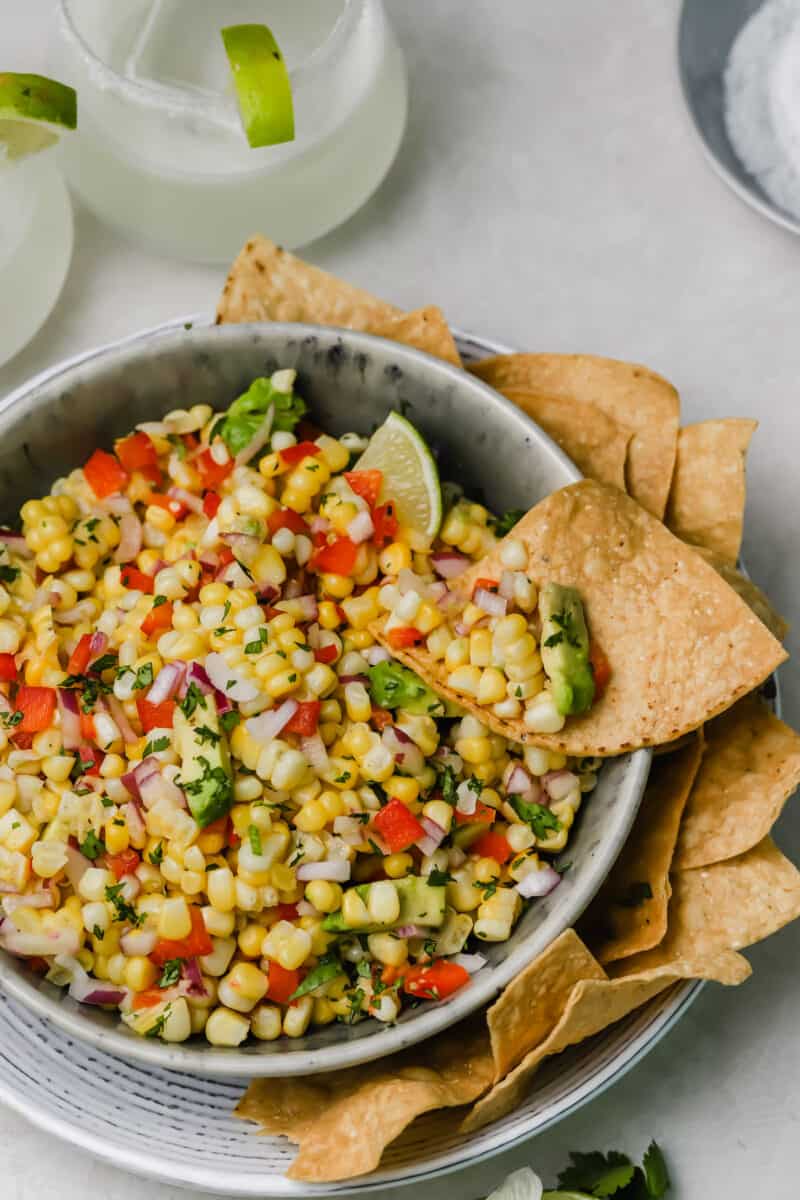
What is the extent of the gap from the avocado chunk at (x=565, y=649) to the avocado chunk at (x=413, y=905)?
1.43 ft

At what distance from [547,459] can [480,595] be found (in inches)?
14.7

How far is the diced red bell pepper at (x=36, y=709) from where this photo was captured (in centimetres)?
293

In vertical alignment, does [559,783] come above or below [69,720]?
above

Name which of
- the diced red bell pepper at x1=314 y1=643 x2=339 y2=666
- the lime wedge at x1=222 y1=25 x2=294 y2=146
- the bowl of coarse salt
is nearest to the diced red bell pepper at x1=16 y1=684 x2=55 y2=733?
the diced red bell pepper at x1=314 y1=643 x2=339 y2=666

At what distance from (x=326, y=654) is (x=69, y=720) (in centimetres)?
53

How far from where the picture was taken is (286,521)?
3055 millimetres

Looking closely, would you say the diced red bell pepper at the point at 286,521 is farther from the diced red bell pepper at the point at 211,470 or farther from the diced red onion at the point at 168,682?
the diced red onion at the point at 168,682

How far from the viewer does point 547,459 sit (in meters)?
3.12

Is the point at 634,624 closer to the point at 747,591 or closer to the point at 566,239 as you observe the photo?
the point at 747,591

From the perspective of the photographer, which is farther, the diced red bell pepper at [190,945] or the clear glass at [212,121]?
the clear glass at [212,121]

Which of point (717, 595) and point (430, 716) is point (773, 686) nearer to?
point (717, 595)

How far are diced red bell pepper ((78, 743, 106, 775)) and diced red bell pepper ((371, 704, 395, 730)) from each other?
0.56 metres

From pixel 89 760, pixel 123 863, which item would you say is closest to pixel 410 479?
pixel 89 760

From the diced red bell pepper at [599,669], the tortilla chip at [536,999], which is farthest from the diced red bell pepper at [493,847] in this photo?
the diced red bell pepper at [599,669]
